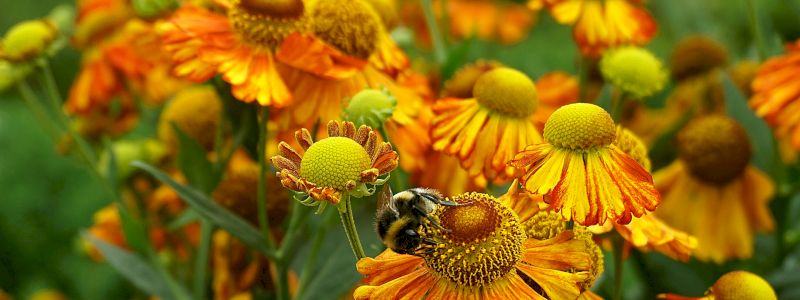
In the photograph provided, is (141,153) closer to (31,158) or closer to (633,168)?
(31,158)

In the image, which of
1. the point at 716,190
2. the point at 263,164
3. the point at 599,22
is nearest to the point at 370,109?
the point at 263,164

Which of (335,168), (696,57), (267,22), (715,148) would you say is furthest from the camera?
(696,57)

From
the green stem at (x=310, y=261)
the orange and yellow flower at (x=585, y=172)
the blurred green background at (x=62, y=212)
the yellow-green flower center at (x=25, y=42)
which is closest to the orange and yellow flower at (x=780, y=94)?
the blurred green background at (x=62, y=212)

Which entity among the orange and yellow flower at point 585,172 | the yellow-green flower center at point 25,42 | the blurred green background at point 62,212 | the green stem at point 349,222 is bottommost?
the blurred green background at point 62,212

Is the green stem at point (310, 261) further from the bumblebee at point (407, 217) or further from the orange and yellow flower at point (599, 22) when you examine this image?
the orange and yellow flower at point (599, 22)

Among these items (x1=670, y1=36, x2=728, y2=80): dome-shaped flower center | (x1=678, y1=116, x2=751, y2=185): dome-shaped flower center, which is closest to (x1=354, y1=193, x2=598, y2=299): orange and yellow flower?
(x1=678, y1=116, x2=751, y2=185): dome-shaped flower center

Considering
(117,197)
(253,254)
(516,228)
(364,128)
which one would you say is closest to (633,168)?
→ (516,228)

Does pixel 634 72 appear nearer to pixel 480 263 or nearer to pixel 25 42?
pixel 480 263
